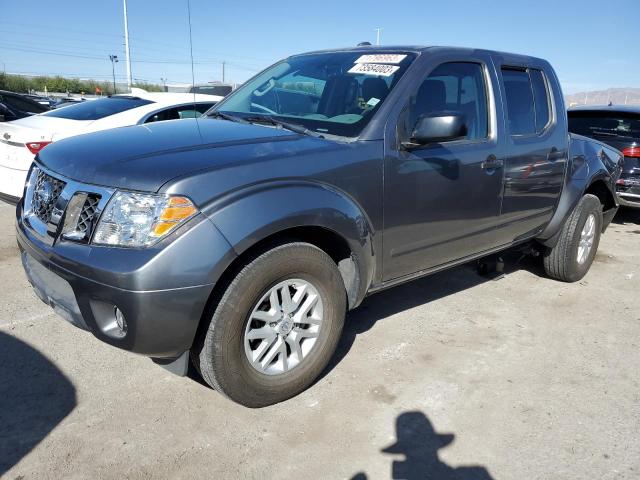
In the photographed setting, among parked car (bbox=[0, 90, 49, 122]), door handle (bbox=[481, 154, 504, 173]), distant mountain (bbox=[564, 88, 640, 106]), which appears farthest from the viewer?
distant mountain (bbox=[564, 88, 640, 106])

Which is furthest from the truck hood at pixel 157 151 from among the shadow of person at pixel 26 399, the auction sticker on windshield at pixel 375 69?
the shadow of person at pixel 26 399

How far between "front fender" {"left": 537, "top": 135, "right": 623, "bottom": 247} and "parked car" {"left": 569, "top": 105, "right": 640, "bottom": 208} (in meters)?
2.40

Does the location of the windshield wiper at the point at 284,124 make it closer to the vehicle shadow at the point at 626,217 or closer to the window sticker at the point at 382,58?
the window sticker at the point at 382,58

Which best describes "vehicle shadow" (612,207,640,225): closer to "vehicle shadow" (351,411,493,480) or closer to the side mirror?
the side mirror

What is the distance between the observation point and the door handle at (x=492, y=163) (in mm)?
3432

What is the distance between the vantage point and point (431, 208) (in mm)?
3152

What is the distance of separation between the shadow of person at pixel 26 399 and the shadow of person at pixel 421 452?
1.61 meters

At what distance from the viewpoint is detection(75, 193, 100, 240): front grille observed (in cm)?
229

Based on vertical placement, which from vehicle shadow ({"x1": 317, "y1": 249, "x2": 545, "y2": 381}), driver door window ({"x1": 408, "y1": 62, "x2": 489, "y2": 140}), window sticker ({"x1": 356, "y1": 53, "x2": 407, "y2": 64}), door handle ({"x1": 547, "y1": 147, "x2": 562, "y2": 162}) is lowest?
vehicle shadow ({"x1": 317, "y1": 249, "x2": 545, "y2": 381})

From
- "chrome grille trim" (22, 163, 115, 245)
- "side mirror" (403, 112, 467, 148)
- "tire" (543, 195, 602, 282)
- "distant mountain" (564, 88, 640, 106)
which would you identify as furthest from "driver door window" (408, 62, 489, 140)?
"distant mountain" (564, 88, 640, 106)

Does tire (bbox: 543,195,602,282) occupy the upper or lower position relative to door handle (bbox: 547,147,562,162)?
lower

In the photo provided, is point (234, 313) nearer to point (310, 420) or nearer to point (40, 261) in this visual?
point (310, 420)

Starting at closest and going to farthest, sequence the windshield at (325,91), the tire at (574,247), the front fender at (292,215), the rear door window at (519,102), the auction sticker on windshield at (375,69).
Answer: the front fender at (292,215) < the windshield at (325,91) < the auction sticker on windshield at (375,69) < the rear door window at (519,102) < the tire at (574,247)

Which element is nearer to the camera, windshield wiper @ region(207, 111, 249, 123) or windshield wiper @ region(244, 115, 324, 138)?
windshield wiper @ region(244, 115, 324, 138)
